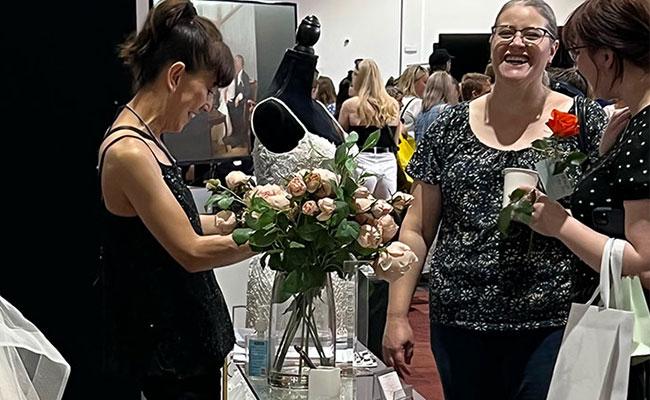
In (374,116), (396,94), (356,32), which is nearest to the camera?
(374,116)

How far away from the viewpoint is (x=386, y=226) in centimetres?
171

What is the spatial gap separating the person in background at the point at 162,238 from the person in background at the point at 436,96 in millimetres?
4564

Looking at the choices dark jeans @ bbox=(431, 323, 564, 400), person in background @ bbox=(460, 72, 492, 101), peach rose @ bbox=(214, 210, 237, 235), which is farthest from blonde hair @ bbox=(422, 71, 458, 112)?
peach rose @ bbox=(214, 210, 237, 235)

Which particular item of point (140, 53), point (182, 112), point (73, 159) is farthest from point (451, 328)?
point (73, 159)

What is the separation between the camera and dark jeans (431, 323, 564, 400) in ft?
6.81

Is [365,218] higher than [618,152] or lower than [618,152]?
lower

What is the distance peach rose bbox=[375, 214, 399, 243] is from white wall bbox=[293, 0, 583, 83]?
986cm

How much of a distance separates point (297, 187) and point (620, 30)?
0.68 m

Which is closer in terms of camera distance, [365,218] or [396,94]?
[365,218]

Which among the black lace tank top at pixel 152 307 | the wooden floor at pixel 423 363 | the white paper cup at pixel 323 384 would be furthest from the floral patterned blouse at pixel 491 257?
the wooden floor at pixel 423 363

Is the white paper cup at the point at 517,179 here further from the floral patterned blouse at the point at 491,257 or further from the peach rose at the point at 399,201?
the peach rose at the point at 399,201

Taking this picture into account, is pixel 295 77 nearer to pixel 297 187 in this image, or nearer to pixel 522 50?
pixel 522 50

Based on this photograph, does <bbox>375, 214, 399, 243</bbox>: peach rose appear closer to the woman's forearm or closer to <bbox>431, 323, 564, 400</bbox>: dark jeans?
the woman's forearm

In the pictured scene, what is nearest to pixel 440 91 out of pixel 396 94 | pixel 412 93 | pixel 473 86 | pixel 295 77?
pixel 473 86
